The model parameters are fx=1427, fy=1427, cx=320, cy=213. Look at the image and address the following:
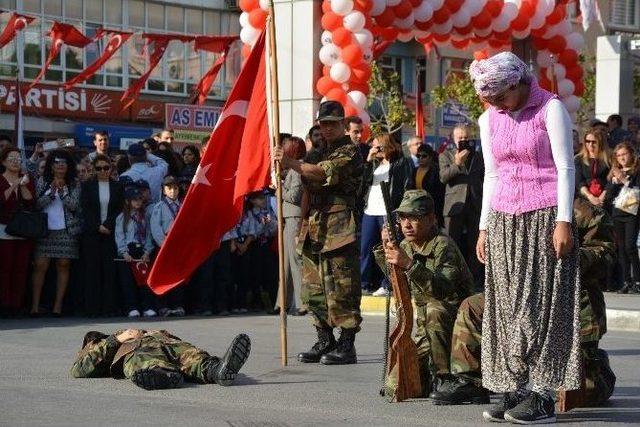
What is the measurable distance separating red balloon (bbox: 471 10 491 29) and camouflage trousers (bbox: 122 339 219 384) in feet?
38.3

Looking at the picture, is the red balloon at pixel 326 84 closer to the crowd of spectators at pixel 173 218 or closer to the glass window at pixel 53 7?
the crowd of spectators at pixel 173 218

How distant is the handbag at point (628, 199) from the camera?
56.4 ft

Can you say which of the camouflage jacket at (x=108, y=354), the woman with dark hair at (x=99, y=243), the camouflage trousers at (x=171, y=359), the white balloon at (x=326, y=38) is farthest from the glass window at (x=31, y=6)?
the camouflage trousers at (x=171, y=359)

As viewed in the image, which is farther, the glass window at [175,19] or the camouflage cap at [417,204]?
the glass window at [175,19]

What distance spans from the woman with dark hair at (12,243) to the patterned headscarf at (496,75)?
9.12 meters

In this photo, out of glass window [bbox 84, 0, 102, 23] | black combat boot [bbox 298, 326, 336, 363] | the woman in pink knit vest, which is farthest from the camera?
glass window [bbox 84, 0, 102, 23]

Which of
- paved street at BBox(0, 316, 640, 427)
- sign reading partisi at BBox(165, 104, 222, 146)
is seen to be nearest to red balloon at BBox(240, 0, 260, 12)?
paved street at BBox(0, 316, 640, 427)

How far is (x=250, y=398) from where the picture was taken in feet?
29.6

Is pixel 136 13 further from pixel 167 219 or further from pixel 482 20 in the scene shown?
pixel 167 219

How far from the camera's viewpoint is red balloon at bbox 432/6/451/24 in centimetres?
1972

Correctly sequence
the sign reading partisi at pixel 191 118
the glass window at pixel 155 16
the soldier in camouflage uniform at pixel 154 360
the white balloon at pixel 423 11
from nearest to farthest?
the soldier in camouflage uniform at pixel 154 360 < the white balloon at pixel 423 11 < the sign reading partisi at pixel 191 118 < the glass window at pixel 155 16

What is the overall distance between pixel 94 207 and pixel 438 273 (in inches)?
317

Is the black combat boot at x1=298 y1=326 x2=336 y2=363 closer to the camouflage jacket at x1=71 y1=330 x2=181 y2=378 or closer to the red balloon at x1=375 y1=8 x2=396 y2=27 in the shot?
the camouflage jacket at x1=71 y1=330 x2=181 y2=378

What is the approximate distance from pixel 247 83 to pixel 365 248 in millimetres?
6756
